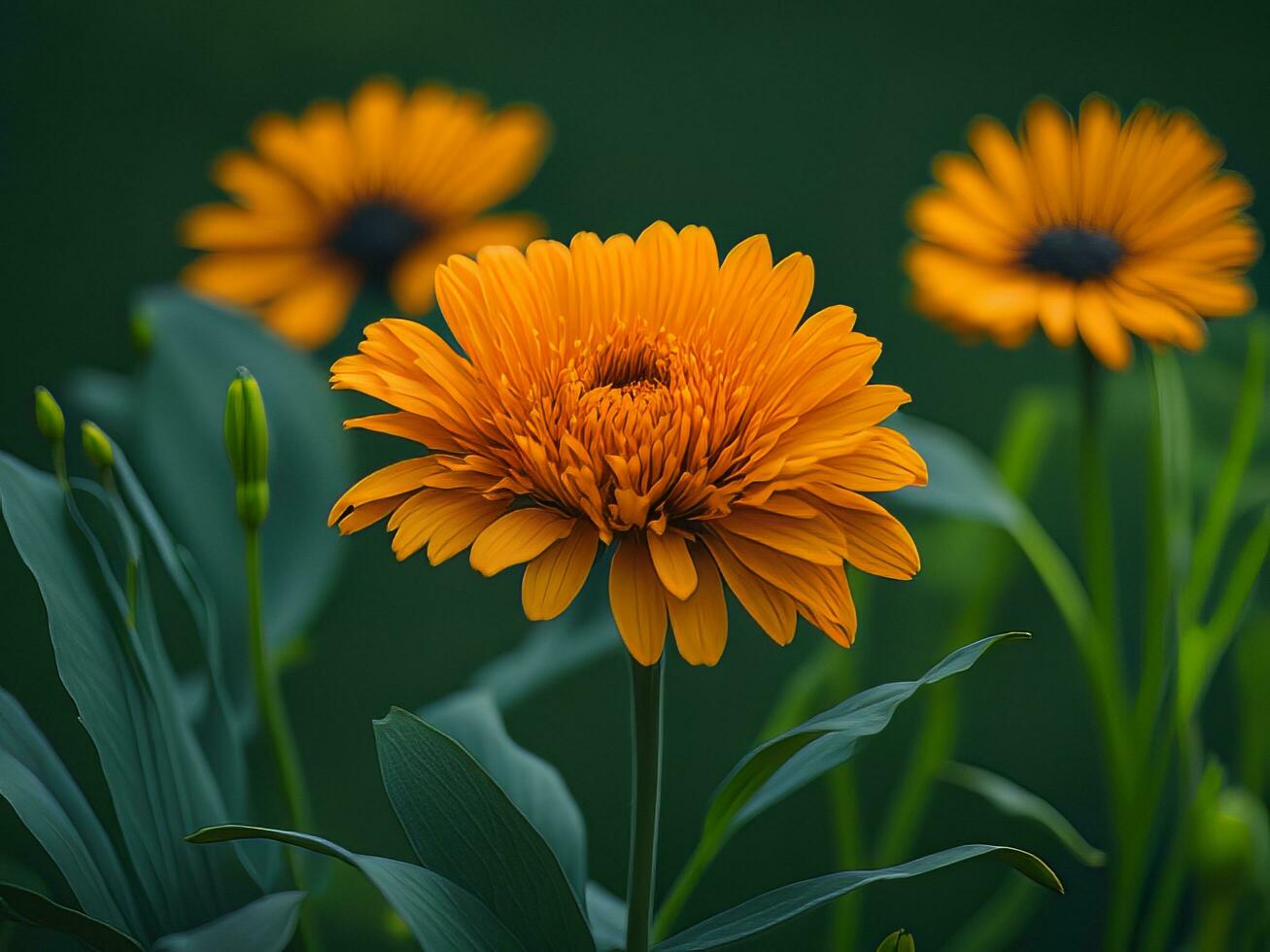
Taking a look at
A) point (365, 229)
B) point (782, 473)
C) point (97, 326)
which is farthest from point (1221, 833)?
point (97, 326)

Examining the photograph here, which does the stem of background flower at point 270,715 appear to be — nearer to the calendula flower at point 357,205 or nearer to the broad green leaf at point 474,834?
the broad green leaf at point 474,834

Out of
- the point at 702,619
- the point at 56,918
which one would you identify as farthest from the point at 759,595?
the point at 56,918

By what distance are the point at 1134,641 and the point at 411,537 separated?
358 mm

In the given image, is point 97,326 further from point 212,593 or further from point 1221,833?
point 1221,833

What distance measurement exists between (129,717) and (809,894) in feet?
0.37

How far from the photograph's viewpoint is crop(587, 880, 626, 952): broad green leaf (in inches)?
9.4

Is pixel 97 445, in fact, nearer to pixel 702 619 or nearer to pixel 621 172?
pixel 702 619

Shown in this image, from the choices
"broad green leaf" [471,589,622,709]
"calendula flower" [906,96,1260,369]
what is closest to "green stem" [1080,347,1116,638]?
"calendula flower" [906,96,1260,369]

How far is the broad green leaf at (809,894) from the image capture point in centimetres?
17

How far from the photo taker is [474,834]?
0.19 m

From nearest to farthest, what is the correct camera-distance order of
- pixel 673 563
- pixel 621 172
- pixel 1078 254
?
pixel 673 563
pixel 1078 254
pixel 621 172

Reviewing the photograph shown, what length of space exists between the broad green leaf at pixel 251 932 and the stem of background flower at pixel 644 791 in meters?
0.05

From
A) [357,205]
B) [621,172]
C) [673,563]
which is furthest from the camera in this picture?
[621,172]

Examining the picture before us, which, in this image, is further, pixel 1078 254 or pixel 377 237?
pixel 377 237
